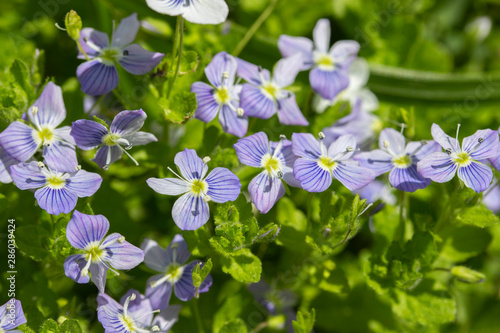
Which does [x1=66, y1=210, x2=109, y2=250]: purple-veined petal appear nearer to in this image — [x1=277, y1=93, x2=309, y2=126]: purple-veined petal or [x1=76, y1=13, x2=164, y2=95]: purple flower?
[x1=76, y1=13, x2=164, y2=95]: purple flower

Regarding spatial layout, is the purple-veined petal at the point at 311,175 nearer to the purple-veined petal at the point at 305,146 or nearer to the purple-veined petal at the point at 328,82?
the purple-veined petal at the point at 305,146

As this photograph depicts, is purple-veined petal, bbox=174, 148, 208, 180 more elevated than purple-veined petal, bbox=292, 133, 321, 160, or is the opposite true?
purple-veined petal, bbox=292, 133, 321, 160

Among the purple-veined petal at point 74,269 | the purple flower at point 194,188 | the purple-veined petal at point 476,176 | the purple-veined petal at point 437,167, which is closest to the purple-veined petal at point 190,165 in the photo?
the purple flower at point 194,188

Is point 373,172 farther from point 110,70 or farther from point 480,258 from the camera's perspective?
point 480,258

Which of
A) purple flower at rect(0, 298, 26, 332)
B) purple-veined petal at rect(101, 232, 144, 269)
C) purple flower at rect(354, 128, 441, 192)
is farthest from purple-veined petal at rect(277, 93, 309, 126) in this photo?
purple flower at rect(0, 298, 26, 332)

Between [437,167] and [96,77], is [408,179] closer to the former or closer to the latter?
[437,167]

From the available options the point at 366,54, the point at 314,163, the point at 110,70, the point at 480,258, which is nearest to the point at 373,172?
the point at 314,163

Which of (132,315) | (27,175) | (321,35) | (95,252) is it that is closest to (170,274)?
(132,315)
